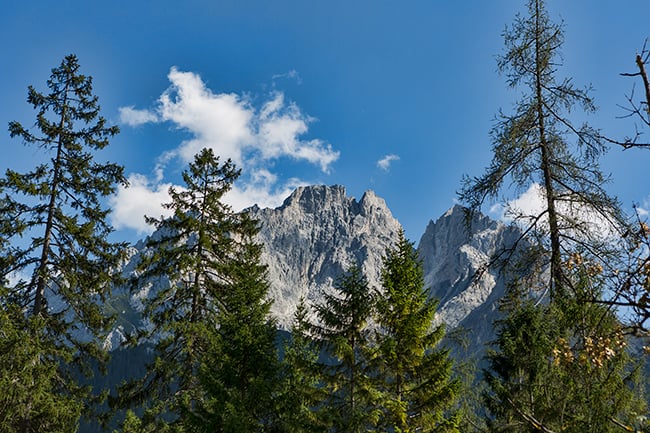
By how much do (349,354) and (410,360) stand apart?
1.81 meters

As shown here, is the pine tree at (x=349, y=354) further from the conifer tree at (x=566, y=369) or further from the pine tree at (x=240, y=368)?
the conifer tree at (x=566, y=369)

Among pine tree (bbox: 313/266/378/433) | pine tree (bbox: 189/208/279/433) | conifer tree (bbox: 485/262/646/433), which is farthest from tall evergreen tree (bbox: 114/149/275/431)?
conifer tree (bbox: 485/262/646/433)

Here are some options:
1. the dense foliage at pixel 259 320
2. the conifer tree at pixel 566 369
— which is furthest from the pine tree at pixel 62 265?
the conifer tree at pixel 566 369

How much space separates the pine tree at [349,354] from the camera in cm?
1283

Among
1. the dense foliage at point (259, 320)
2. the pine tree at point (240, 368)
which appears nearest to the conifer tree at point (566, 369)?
the dense foliage at point (259, 320)

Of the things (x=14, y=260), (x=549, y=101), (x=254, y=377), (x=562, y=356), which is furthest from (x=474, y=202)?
(x=14, y=260)

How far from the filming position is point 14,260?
15.8 metres

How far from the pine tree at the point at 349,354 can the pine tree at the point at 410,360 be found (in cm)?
47

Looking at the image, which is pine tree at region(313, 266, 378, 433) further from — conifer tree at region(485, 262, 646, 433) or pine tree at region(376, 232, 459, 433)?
conifer tree at region(485, 262, 646, 433)

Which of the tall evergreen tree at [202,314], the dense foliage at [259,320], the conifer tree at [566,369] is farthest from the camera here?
the tall evergreen tree at [202,314]

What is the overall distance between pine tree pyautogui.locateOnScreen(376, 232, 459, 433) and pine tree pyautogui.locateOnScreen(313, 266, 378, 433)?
47 centimetres

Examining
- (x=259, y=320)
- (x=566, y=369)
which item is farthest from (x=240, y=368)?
(x=566, y=369)

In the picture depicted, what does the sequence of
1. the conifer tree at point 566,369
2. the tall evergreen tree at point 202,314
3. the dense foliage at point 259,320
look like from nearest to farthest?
the conifer tree at point 566,369 → the dense foliage at point 259,320 → the tall evergreen tree at point 202,314

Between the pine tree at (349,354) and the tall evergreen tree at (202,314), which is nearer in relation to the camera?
the pine tree at (349,354)
